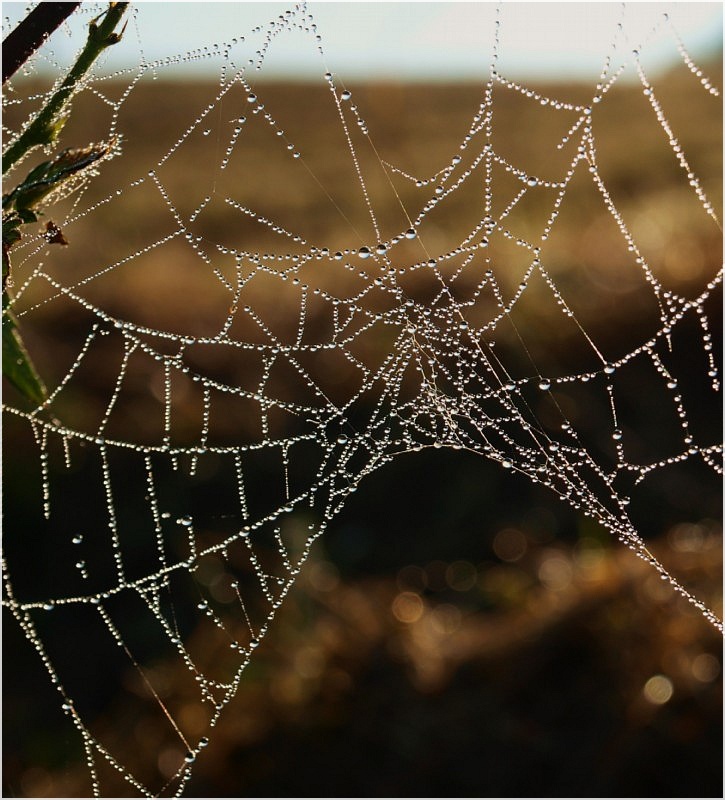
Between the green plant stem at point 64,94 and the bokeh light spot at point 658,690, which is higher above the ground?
the green plant stem at point 64,94

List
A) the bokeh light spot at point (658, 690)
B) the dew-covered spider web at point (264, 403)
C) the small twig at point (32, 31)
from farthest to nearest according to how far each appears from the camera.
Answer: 1. the dew-covered spider web at point (264, 403)
2. the bokeh light spot at point (658, 690)
3. the small twig at point (32, 31)

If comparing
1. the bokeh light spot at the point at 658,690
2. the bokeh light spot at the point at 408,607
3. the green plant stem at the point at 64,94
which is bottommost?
the bokeh light spot at the point at 408,607

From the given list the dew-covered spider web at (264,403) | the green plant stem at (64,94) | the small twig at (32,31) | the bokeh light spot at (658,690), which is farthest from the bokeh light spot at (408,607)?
the small twig at (32,31)

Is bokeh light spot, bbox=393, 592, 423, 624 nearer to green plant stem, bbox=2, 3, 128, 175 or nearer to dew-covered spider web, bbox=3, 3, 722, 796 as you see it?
dew-covered spider web, bbox=3, 3, 722, 796

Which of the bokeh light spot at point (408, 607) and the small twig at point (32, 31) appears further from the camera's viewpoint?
the bokeh light spot at point (408, 607)

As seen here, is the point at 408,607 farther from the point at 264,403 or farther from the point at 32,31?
the point at 32,31

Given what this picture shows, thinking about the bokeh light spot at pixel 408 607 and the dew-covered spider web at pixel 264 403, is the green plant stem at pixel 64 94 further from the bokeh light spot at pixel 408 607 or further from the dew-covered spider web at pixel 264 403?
the bokeh light spot at pixel 408 607

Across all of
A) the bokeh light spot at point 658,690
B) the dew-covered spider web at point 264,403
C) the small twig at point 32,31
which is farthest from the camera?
the dew-covered spider web at point 264,403
